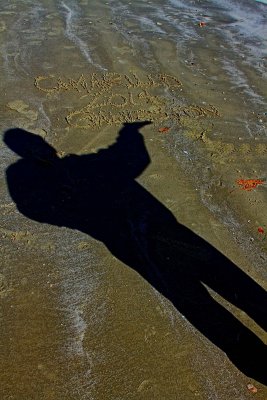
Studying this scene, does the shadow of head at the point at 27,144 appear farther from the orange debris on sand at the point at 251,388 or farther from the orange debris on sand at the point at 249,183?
the orange debris on sand at the point at 251,388

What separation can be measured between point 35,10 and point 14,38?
2.53 metres

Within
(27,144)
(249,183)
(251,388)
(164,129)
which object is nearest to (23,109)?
(27,144)

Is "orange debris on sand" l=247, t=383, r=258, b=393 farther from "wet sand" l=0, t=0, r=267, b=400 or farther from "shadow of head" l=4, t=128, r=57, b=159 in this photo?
"shadow of head" l=4, t=128, r=57, b=159

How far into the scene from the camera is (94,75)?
392 inches

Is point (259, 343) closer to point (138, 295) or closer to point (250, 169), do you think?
point (138, 295)

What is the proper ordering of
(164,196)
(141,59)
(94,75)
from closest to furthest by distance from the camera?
(164,196) → (94,75) → (141,59)

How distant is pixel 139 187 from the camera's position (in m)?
6.68

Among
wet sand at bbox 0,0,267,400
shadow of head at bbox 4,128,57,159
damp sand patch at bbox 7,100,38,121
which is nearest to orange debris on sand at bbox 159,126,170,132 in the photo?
wet sand at bbox 0,0,267,400

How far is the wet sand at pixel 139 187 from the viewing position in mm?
4340

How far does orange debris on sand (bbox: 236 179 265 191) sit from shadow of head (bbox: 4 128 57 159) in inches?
116

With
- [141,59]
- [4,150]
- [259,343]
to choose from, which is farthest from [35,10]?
[259,343]

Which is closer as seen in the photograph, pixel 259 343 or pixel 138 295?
pixel 259 343

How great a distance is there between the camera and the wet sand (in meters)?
4.34

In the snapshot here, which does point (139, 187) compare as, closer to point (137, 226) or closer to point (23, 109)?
point (137, 226)
